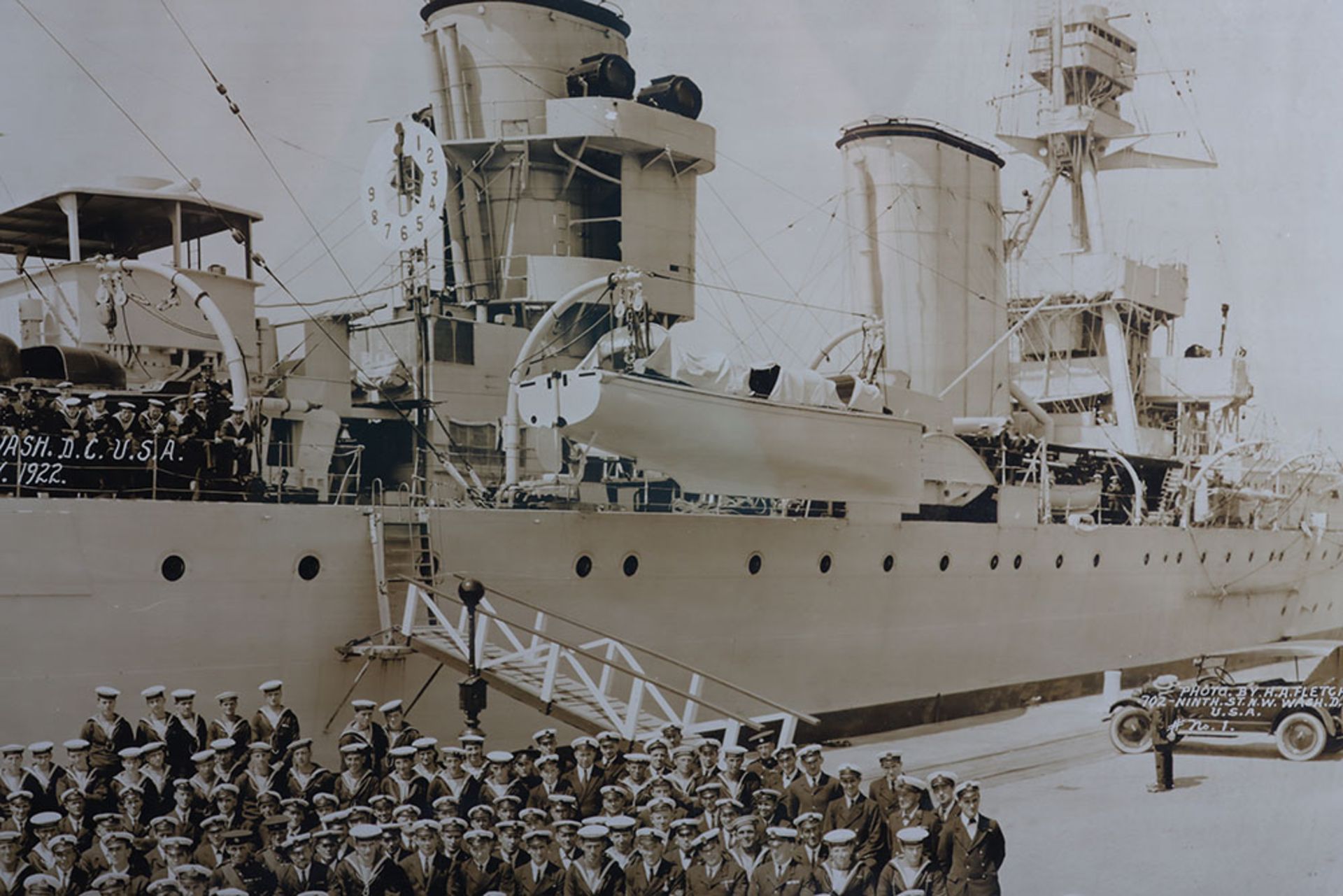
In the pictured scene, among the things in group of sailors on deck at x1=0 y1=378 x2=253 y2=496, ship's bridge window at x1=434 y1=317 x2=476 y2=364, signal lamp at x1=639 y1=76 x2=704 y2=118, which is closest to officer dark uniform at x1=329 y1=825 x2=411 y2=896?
group of sailors on deck at x1=0 y1=378 x2=253 y2=496

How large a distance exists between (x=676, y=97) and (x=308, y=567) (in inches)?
223

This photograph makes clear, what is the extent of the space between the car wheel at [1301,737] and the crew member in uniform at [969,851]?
12.6 feet

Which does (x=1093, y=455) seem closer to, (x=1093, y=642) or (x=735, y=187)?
(x=1093, y=642)

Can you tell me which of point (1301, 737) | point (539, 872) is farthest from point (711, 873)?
point (1301, 737)

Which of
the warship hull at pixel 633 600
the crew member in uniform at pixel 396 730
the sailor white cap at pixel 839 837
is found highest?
the warship hull at pixel 633 600

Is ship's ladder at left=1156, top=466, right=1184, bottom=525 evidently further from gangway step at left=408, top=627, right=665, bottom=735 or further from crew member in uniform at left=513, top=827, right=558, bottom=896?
crew member in uniform at left=513, top=827, right=558, bottom=896

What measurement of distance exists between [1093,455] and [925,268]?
3.48 m

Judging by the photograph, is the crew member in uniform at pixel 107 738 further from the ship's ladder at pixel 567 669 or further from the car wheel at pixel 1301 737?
the car wheel at pixel 1301 737

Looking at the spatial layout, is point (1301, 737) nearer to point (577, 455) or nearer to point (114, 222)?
point (577, 455)

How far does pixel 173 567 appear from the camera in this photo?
7258 mm

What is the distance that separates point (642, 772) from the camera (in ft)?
20.3

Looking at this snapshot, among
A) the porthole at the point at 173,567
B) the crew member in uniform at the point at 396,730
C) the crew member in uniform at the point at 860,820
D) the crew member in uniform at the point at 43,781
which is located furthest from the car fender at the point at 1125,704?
the crew member in uniform at the point at 43,781

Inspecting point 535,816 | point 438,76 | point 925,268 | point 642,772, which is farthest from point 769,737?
point 925,268

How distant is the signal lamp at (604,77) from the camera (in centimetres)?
1082
